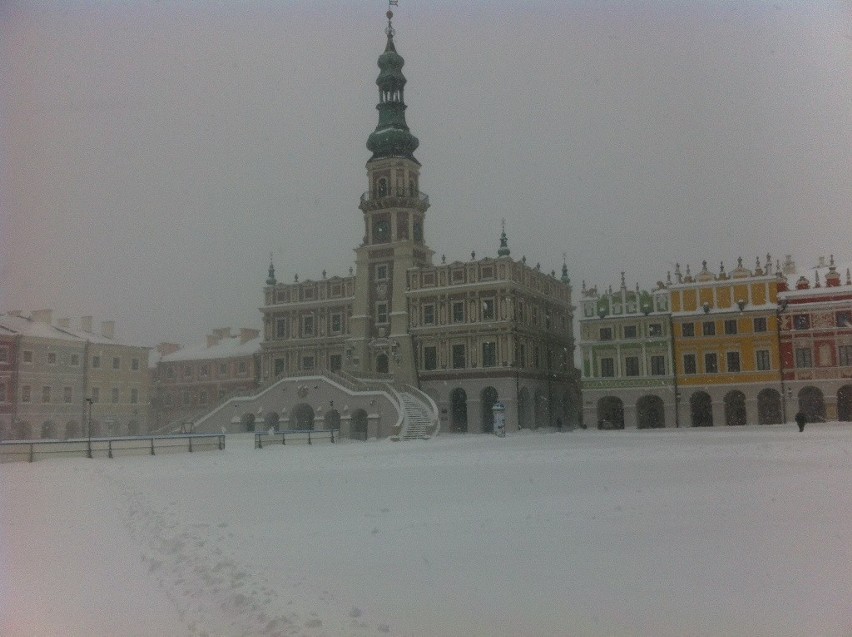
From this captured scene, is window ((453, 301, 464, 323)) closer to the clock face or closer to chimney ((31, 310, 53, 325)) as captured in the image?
the clock face

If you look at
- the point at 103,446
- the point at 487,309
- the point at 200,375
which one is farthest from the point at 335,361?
the point at 103,446

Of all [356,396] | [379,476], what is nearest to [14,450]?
[379,476]

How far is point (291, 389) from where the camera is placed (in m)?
56.9

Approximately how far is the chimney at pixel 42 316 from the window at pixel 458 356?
28860 millimetres

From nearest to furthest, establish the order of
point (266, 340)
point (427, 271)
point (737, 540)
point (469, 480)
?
point (737, 540) < point (469, 480) < point (427, 271) < point (266, 340)

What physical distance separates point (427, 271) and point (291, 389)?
14.3 meters

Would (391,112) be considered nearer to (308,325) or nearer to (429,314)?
(429,314)

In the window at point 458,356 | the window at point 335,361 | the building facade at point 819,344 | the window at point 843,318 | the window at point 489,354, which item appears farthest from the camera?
the window at point 335,361

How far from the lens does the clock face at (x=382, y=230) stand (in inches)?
2552

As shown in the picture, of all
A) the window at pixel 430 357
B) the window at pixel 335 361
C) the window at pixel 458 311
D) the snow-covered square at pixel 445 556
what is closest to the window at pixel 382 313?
the window at pixel 430 357

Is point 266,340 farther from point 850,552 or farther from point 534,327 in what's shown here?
point 850,552

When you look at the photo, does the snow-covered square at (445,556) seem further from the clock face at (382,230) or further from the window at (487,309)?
the clock face at (382,230)

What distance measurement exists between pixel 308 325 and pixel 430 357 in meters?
12.9

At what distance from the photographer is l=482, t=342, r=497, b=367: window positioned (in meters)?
59.1
